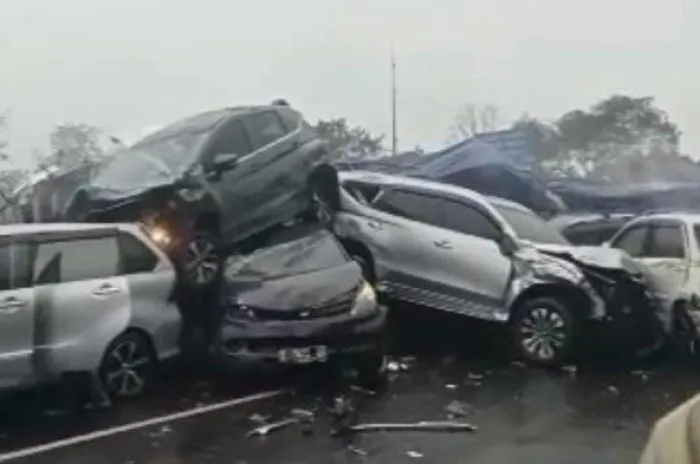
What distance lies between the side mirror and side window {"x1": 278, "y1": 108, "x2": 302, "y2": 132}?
56.9 inches

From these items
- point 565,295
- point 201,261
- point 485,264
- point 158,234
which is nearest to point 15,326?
point 158,234

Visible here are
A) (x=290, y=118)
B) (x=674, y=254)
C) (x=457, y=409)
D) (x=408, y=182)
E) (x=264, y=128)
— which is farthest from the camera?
(x=674, y=254)

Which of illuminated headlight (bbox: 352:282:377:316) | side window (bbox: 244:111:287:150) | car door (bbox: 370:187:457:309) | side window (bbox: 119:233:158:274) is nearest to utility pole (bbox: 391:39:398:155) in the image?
car door (bbox: 370:187:457:309)

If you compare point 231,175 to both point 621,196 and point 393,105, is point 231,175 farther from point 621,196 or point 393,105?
point 621,196

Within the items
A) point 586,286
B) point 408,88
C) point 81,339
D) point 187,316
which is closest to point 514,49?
point 408,88

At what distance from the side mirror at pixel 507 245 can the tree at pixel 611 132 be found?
620 mm

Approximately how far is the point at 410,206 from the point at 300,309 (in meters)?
1.04

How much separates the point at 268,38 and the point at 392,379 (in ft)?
6.93

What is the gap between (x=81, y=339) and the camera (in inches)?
231

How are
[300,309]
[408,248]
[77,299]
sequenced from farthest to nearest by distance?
[408,248]
[300,309]
[77,299]

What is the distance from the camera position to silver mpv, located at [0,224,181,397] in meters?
5.67

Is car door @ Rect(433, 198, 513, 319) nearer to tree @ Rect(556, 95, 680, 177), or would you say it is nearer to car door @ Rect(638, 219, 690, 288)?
tree @ Rect(556, 95, 680, 177)

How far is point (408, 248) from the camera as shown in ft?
22.9

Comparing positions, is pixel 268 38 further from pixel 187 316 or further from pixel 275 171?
pixel 187 316
